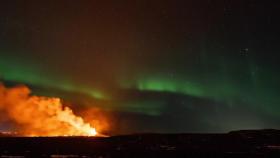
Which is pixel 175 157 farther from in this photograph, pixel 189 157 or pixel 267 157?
pixel 267 157

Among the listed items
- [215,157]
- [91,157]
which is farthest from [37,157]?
[215,157]

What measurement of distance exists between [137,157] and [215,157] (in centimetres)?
1956

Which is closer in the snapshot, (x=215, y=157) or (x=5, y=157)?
(x=5, y=157)

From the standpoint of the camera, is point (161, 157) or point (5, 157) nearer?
point (5, 157)

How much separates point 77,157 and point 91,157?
3644mm

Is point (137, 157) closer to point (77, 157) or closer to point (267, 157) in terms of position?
point (77, 157)

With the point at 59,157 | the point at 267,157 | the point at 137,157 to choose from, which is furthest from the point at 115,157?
the point at 267,157

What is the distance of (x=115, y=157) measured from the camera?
108062mm

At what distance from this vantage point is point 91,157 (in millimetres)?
111312

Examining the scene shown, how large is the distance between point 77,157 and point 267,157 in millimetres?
47991

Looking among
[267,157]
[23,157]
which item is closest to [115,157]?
[23,157]

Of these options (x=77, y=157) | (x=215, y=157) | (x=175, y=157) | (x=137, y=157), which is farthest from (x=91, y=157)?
(x=215, y=157)

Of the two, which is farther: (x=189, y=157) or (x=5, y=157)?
(x=189, y=157)

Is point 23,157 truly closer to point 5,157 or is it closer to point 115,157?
point 5,157
